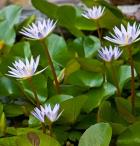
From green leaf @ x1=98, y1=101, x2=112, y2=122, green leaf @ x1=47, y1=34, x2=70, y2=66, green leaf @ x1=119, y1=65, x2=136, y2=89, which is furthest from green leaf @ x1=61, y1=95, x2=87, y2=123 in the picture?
green leaf @ x1=47, y1=34, x2=70, y2=66

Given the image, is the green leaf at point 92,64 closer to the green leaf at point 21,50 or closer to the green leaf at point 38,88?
the green leaf at point 38,88

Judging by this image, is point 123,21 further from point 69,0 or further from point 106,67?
point 69,0

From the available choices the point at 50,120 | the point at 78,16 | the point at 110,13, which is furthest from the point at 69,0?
the point at 50,120

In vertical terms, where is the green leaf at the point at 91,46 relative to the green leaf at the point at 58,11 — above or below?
below

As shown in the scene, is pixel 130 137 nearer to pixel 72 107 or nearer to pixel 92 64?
pixel 72 107

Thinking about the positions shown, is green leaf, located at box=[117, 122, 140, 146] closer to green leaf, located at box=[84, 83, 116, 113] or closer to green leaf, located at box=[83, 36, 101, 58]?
green leaf, located at box=[84, 83, 116, 113]

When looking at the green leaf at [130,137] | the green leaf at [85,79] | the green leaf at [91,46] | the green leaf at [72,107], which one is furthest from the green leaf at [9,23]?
the green leaf at [130,137]
